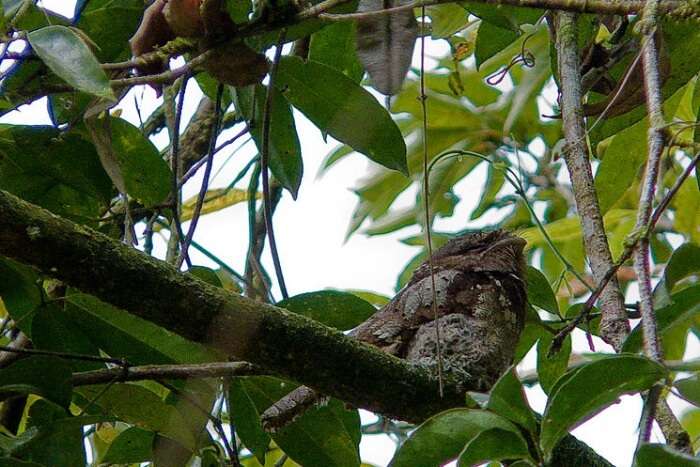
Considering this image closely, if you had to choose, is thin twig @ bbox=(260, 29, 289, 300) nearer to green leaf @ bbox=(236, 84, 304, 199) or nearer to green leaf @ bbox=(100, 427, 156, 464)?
green leaf @ bbox=(236, 84, 304, 199)

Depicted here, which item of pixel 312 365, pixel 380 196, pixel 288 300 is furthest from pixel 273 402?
pixel 380 196

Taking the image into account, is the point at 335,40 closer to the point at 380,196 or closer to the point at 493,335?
the point at 493,335

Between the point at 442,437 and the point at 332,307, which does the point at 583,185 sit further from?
the point at 442,437

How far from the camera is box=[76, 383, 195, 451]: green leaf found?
4.21 ft

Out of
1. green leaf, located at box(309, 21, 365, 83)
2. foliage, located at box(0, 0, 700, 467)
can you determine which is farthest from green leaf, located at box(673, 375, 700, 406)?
green leaf, located at box(309, 21, 365, 83)

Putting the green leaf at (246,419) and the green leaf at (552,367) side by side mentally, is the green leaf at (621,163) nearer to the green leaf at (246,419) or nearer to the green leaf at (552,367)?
the green leaf at (552,367)

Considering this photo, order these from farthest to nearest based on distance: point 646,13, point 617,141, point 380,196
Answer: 1. point 380,196
2. point 617,141
3. point 646,13

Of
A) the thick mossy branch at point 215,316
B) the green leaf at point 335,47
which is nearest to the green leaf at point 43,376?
the thick mossy branch at point 215,316

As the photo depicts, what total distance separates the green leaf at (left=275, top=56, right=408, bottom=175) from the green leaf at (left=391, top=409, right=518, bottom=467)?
49 centimetres

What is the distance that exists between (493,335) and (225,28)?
77 centimetres

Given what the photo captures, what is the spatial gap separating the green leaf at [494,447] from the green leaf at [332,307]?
0.49 meters

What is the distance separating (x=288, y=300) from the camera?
136 centimetres

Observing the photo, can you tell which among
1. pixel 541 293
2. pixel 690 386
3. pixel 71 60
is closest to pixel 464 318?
pixel 541 293

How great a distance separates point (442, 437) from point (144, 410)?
1.60ft
